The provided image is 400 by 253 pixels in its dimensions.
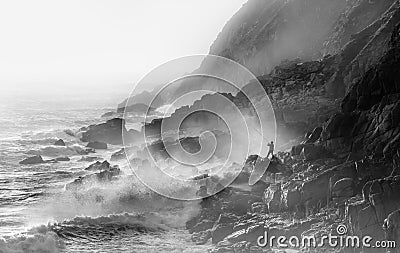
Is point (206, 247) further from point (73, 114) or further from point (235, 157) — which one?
point (73, 114)

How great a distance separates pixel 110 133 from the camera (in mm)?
41750

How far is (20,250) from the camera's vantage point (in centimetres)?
1588

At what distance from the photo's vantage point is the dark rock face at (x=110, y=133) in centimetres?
4034

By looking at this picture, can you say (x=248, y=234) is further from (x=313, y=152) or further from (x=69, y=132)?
(x=69, y=132)

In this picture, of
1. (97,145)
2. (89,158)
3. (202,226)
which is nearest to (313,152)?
(202,226)

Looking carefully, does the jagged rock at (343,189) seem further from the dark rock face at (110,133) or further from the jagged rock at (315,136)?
the dark rock face at (110,133)

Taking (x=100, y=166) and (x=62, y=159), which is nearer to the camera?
(x=100, y=166)

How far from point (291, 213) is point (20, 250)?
8.97 metres

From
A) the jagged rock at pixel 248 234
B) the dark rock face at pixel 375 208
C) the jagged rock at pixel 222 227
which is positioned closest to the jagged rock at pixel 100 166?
the jagged rock at pixel 222 227

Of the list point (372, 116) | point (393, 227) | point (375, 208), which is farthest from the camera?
point (372, 116)

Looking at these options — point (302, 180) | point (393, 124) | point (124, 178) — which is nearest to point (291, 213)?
point (302, 180)

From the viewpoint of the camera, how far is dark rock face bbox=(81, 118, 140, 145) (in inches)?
1588

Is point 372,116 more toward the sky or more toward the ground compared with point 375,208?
more toward the sky

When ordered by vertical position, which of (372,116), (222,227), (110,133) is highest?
(110,133)
